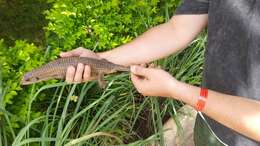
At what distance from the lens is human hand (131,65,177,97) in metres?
2.16

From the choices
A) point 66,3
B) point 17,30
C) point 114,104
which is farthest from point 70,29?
point 17,30

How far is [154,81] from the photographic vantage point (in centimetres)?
226

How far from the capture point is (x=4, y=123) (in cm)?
322

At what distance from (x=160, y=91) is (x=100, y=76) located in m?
0.83

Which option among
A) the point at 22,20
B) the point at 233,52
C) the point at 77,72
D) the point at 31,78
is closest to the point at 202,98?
the point at 233,52

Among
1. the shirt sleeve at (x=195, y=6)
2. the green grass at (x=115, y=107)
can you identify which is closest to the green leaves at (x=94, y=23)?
the green grass at (x=115, y=107)

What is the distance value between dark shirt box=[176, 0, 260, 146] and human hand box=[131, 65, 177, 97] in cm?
22

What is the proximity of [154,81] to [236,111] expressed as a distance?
0.44 metres

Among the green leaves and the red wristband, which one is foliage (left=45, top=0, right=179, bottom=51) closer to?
the green leaves

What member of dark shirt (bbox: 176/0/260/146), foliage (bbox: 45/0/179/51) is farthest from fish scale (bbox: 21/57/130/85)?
foliage (bbox: 45/0/179/51)

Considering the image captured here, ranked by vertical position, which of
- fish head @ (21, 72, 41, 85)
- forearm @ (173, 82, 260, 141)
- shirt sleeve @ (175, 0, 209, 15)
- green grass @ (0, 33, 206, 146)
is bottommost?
green grass @ (0, 33, 206, 146)

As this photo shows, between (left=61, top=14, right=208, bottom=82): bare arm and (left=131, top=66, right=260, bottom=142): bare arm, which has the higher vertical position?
(left=61, top=14, right=208, bottom=82): bare arm

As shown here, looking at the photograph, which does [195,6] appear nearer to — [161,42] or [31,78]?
[161,42]

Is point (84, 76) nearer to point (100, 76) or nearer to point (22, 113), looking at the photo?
point (100, 76)
